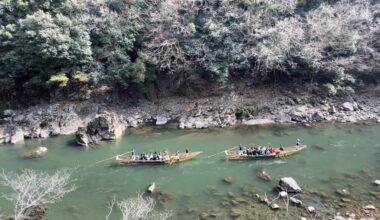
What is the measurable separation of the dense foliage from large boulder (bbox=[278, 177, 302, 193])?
15.0m

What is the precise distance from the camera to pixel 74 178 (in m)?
29.3

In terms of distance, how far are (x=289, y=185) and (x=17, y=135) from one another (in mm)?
24250

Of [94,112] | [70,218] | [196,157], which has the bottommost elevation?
[70,218]

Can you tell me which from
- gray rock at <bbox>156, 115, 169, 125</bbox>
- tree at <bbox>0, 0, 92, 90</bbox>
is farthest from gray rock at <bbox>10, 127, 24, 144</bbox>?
gray rock at <bbox>156, 115, 169, 125</bbox>

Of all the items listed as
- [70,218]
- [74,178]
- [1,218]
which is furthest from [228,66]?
[1,218]

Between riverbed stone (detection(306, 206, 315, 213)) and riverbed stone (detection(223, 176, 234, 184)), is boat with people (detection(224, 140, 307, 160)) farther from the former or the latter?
riverbed stone (detection(306, 206, 315, 213))

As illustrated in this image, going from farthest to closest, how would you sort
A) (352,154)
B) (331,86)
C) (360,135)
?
(331,86) < (360,135) < (352,154)

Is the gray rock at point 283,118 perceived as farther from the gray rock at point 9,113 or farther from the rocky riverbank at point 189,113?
the gray rock at point 9,113

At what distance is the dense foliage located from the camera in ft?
127

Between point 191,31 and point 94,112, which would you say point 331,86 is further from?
point 94,112

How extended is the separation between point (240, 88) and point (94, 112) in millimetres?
14636

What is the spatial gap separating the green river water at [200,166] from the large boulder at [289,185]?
2.38 feet

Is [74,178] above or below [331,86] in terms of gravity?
below

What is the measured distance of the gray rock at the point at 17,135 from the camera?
119ft
